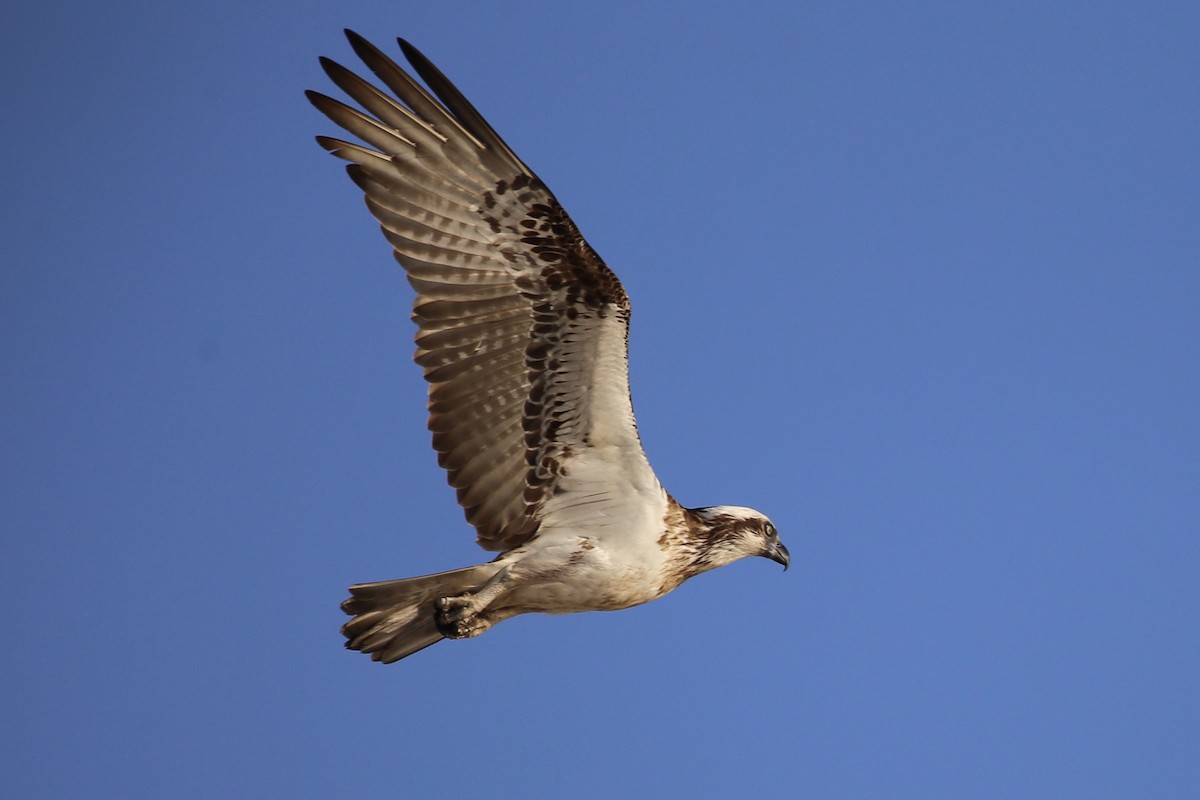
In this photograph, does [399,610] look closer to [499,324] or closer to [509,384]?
[509,384]

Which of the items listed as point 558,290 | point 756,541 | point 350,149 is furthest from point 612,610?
point 350,149

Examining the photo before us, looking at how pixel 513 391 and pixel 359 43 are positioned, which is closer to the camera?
pixel 359 43

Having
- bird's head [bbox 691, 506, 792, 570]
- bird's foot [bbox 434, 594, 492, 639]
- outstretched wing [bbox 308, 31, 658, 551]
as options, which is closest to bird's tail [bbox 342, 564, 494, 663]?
bird's foot [bbox 434, 594, 492, 639]

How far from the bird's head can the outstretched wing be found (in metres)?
0.66

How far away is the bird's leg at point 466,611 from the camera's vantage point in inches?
345

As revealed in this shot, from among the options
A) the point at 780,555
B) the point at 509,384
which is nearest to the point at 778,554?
the point at 780,555

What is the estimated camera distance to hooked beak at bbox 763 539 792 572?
998 centimetres

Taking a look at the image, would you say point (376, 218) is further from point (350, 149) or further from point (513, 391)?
point (513, 391)

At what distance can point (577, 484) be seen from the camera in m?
9.18

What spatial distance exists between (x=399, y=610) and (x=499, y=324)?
1.87m

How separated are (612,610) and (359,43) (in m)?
3.79

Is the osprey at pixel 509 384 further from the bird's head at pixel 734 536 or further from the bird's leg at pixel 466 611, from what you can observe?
the bird's head at pixel 734 536

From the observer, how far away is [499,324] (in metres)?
9.10

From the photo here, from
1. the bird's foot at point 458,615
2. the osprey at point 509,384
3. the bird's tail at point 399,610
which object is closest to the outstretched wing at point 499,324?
the osprey at point 509,384
